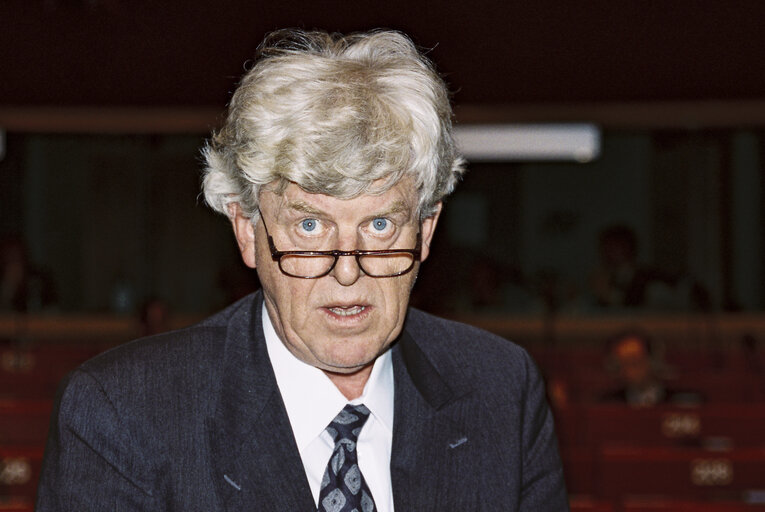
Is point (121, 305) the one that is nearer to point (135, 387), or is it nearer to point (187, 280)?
point (187, 280)

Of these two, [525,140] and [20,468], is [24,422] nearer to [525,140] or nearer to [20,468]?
Answer: [20,468]

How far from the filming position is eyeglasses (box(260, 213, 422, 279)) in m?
1.00

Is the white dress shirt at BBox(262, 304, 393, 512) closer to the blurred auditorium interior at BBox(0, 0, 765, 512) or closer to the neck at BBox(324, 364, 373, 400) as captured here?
the neck at BBox(324, 364, 373, 400)

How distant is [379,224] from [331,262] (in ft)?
0.25

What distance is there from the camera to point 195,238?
1028 cm

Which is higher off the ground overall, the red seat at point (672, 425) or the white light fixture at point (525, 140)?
the white light fixture at point (525, 140)

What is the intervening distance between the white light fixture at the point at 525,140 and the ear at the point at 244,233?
6190 millimetres

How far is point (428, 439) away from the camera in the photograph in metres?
1.19

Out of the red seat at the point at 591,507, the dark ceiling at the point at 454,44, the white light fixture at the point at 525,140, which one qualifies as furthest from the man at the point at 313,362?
the white light fixture at the point at 525,140

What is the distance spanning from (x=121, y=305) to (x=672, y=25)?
24.6ft

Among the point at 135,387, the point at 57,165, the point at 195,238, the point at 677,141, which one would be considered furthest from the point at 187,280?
the point at 135,387

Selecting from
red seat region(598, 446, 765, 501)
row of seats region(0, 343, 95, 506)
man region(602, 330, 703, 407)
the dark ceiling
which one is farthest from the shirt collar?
man region(602, 330, 703, 407)

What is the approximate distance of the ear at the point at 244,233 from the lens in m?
1.11

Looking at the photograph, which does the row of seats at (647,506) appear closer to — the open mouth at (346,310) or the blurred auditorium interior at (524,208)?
the blurred auditorium interior at (524,208)
